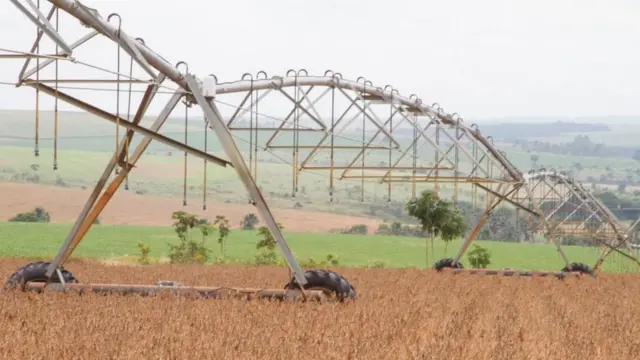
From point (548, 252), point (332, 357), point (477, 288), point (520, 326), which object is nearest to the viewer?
point (332, 357)

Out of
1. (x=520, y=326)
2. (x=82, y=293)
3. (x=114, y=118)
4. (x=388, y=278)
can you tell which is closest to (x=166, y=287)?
(x=82, y=293)

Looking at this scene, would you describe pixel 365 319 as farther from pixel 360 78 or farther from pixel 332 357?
pixel 360 78

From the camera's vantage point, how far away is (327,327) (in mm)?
10820

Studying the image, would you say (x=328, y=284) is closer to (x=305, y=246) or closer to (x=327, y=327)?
(x=327, y=327)

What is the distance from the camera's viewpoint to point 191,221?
47094 millimetres

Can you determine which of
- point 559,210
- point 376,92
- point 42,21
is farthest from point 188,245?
point 42,21

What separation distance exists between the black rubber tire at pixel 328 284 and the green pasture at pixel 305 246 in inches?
1682

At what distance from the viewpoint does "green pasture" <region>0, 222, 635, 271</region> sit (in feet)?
212

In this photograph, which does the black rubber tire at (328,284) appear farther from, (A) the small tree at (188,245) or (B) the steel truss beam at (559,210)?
(A) the small tree at (188,245)

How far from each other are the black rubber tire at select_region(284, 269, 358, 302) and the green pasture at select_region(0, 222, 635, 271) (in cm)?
4271

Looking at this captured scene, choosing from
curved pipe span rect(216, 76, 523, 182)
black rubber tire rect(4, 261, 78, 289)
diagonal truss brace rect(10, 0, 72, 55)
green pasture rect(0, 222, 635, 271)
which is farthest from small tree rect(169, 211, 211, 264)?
diagonal truss brace rect(10, 0, 72, 55)

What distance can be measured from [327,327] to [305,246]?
72072mm

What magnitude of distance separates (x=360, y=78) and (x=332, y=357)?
12144 mm

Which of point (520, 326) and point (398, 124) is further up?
point (398, 124)
